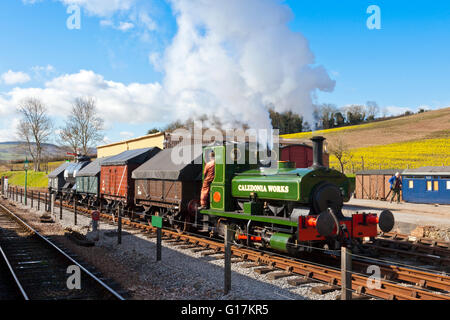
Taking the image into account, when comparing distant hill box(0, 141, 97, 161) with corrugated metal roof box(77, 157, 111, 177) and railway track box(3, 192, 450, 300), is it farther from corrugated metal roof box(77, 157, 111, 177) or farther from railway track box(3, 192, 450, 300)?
railway track box(3, 192, 450, 300)

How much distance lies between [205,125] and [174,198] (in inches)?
254

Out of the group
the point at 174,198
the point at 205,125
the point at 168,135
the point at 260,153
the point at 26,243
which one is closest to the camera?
the point at 260,153

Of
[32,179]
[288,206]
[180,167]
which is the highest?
[180,167]

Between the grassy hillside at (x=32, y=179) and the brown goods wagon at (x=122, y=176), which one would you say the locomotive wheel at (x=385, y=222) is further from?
the grassy hillside at (x=32, y=179)

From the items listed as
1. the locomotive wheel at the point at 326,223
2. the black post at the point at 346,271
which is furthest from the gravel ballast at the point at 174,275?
the locomotive wheel at the point at 326,223

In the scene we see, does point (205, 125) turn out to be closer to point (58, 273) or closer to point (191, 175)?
point (191, 175)

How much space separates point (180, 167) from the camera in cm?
1180

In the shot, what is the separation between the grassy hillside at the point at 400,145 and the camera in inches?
1484

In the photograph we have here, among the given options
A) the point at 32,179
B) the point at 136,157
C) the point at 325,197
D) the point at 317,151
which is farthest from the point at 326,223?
the point at 32,179

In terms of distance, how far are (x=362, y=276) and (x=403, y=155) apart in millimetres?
38425

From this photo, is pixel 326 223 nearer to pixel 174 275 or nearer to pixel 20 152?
pixel 174 275

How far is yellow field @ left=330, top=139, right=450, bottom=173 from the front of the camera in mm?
36447

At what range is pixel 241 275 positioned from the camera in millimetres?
7664
